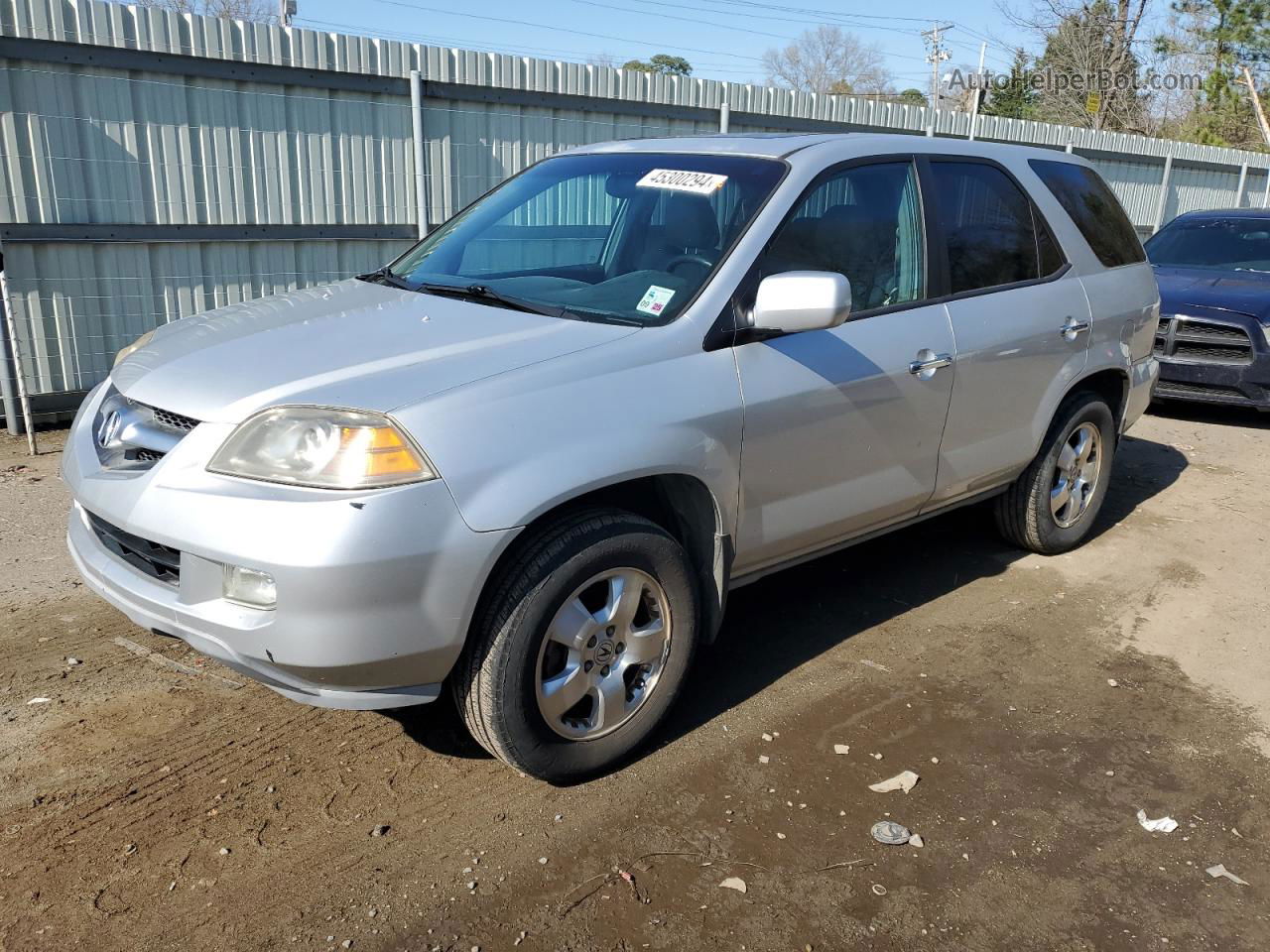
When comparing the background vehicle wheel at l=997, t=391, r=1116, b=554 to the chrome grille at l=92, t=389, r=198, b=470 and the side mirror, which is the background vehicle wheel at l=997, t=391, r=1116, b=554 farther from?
the chrome grille at l=92, t=389, r=198, b=470

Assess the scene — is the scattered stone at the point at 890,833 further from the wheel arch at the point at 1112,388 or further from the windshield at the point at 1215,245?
the windshield at the point at 1215,245

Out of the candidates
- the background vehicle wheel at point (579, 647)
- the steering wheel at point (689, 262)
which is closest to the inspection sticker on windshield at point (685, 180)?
the steering wheel at point (689, 262)

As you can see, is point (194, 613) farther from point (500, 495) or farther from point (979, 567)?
point (979, 567)

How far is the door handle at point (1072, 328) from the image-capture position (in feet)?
15.6

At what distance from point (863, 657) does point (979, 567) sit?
1331mm

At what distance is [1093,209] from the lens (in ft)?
17.2

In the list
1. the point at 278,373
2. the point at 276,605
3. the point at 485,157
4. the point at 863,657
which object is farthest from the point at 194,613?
the point at 485,157

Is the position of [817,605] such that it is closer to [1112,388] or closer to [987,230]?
[987,230]

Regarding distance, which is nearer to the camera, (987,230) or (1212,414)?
(987,230)

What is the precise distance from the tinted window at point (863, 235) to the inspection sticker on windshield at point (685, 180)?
1.08ft

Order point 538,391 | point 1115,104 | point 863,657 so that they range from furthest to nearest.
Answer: point 1115,104, point 863,657, point 538,391

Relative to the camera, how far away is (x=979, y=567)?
5.27 m

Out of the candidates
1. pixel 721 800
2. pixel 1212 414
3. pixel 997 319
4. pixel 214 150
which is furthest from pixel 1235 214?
pixel 721 800

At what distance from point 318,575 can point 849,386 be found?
1960 millimetres
